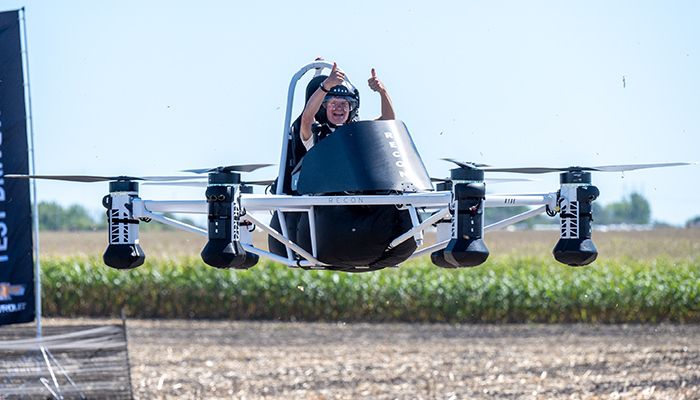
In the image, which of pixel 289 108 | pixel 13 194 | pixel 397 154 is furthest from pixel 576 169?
pixel 13 194

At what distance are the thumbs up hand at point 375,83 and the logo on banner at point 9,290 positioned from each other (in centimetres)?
715

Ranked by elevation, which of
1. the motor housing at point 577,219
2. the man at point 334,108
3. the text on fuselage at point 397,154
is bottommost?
the motor housing at point 577,219

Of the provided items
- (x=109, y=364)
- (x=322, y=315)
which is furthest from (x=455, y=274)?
(x=109, y=364)

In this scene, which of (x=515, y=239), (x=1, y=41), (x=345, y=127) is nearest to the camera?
(x=345, y=127)

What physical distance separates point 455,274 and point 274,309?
18.9 ft

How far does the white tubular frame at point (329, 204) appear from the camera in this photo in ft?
28.7

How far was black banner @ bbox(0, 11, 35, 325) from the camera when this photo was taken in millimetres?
15102

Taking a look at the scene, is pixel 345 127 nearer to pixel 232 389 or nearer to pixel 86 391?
pixel 86 391

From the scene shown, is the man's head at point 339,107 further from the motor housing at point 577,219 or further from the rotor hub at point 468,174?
the motor housing at point 577,219

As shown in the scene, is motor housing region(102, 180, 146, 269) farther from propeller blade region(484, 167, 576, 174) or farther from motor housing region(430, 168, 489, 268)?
propeller blade region(484, 167, 576, 174)

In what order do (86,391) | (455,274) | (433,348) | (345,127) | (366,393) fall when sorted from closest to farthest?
(345,127) → (86,391) → (366,393) → (433,348) → (455,274)

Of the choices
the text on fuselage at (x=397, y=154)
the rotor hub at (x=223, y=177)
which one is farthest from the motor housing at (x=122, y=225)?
the text on fuselage at (x=397, y=154)

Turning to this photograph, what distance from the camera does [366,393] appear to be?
2095cm

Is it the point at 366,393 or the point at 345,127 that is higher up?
the point at 345,127
